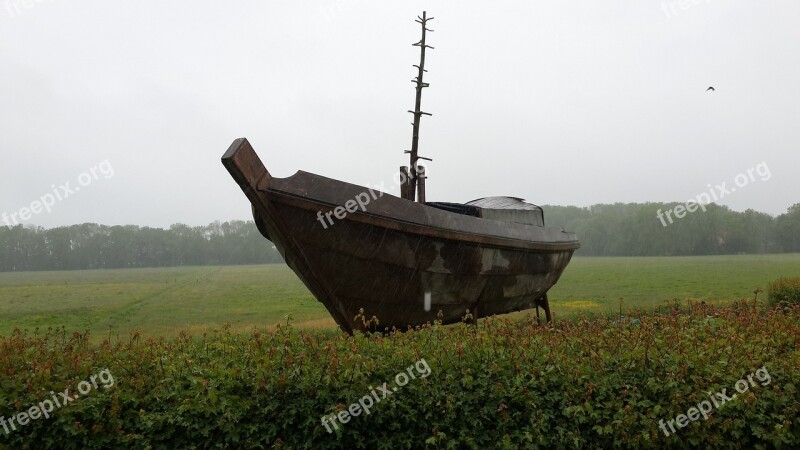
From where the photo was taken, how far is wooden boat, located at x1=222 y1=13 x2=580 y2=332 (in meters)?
6.19

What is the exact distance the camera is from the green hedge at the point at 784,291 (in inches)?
497

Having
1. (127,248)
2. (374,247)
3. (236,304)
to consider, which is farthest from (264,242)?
(374,247)

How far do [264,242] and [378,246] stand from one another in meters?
64.3

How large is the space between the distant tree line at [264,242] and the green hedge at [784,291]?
38.1 meters

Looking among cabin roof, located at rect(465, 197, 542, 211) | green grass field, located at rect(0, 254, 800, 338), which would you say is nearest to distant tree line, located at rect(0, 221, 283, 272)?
green grass field, located at rect(0, 254, 800, 338)

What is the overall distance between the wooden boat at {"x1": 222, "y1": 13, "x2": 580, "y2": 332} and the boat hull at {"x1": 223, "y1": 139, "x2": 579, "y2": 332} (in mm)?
12

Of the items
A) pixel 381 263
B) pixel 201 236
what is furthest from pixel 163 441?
pixel 201 236

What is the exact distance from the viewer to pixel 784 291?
42.5ft

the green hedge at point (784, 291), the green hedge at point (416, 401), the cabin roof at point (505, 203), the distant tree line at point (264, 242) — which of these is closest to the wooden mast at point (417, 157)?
the cabin roof at point (505, 203)

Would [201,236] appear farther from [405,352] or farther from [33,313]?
[405,352]

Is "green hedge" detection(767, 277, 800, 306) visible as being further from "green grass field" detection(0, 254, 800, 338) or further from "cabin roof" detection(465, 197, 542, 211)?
"cabin roof" detection(465, 197, 542, 211)

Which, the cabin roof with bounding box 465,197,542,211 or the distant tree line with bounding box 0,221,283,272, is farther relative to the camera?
the distant tree line with bounding box 0,221,283,272

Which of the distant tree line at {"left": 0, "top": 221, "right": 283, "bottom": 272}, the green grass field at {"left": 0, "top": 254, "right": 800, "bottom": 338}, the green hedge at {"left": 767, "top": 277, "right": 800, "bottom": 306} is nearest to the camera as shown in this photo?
the green hedge at {"left": 767, "top": 277, "right": 800, "bottom": 306}

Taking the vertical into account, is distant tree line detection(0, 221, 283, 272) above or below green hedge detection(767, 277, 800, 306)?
above
